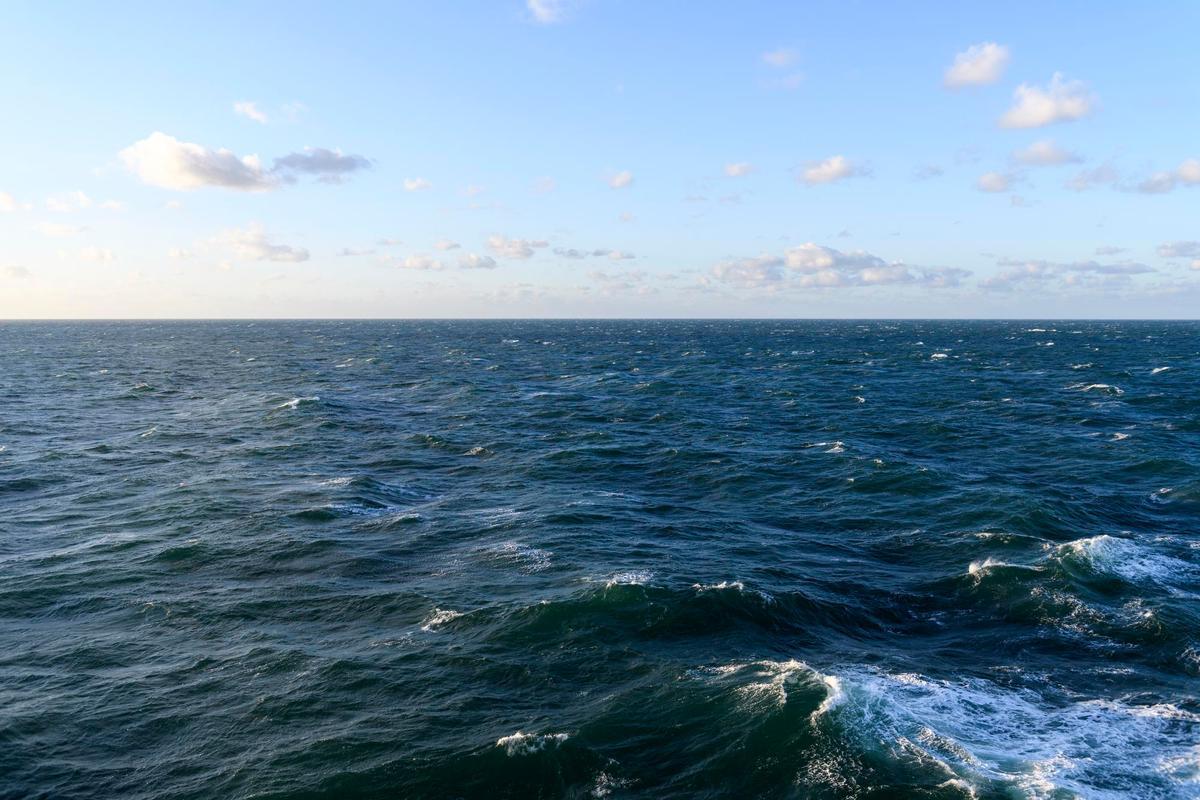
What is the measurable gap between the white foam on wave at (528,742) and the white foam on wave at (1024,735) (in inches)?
303

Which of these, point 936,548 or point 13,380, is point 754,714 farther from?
point 13,380

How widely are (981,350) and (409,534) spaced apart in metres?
161

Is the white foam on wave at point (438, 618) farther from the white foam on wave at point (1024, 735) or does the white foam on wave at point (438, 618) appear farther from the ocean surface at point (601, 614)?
the white foam on wave at point (1024, 735)

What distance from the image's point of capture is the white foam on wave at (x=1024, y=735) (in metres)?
18.5

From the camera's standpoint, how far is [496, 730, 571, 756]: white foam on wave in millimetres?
19438

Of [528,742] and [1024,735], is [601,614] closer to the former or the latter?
[528,742]

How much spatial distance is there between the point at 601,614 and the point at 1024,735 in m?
13.7

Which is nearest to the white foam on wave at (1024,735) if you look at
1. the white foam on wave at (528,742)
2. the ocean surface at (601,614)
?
the ocean surface at (601,614)

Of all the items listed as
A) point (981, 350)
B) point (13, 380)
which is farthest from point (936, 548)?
point (981, 350)

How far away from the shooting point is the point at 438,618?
2741cm

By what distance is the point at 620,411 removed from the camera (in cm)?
7725

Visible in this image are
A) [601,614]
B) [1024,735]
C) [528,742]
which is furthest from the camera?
[601,614]

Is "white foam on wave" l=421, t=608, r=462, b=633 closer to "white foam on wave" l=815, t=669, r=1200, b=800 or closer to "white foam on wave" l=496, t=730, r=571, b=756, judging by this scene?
"white foam on wave" l=496, t=730, r=571, b=756

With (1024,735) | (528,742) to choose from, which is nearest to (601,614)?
(528,742)
